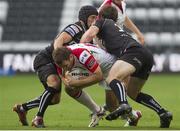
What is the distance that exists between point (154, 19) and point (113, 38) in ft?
59.9

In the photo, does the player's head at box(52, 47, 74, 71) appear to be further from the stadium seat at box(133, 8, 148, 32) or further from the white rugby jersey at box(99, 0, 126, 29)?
the stadium seat at box(133, 8, 148, 32)

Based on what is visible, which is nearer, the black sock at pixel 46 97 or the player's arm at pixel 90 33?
the player's arm at pixel 90 33

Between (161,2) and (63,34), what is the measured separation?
18550mm

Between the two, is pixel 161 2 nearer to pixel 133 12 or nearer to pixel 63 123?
pixel 133 12

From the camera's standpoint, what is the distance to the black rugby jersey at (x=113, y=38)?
10.4m

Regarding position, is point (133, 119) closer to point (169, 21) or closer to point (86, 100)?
point (86, 100)

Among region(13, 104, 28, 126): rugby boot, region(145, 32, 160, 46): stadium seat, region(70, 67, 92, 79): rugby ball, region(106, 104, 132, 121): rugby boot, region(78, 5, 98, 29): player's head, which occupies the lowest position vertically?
region(145, 32, 160, 46): stadium seat

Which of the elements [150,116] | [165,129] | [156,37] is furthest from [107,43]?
[156,37]

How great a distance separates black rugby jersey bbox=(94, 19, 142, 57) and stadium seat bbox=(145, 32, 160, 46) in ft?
54.2

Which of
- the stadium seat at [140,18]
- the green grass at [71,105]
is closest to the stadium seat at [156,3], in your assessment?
the stadium seat at [140,18]

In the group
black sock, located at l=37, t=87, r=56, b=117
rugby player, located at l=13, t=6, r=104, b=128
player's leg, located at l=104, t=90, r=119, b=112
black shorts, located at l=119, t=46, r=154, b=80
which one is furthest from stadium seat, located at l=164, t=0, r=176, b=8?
black sock, located at l=37, t=87, r=56, b=117

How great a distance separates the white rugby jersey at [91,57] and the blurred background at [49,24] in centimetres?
1562

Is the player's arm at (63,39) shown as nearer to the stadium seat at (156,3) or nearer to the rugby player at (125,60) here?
the rugby player at (125,60)

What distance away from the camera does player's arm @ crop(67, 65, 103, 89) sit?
1009 centimetres
